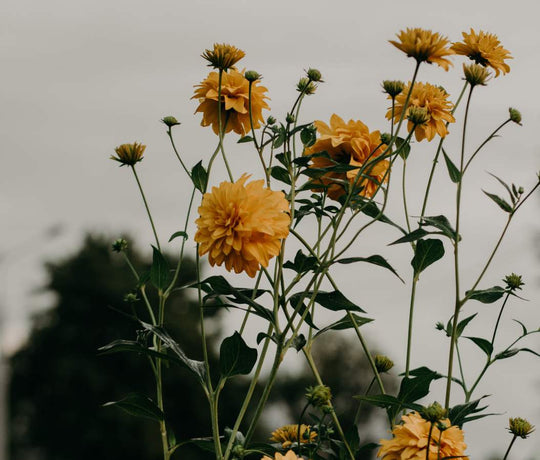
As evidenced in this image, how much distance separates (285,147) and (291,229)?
242 mm

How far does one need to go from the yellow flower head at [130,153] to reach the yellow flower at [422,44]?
0.65 metres

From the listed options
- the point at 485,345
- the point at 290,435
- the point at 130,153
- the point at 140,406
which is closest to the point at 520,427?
the point at 485,345

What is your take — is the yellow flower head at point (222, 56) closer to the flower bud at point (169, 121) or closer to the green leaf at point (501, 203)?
the flower bud at point (169, 121)

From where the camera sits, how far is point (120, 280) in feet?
61.2

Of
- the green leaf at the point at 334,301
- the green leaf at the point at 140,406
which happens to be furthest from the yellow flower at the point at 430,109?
the green leaf at the point at 140,406

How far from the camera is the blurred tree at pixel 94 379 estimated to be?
671 inches

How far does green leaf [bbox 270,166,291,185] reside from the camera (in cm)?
195

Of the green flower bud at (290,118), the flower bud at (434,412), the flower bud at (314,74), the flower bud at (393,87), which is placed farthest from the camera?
the flower bud at (314,74)

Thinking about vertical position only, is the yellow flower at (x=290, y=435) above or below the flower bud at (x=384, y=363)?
below

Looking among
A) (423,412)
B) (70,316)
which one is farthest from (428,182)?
(70,316)

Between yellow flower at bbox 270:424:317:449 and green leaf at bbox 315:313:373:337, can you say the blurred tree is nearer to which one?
yellow flower at bbox 270:424:317:449

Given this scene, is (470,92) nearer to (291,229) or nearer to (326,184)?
(326,184)

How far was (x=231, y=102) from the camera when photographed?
1.94 m

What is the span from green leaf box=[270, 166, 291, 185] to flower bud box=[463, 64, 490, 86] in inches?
18.1
